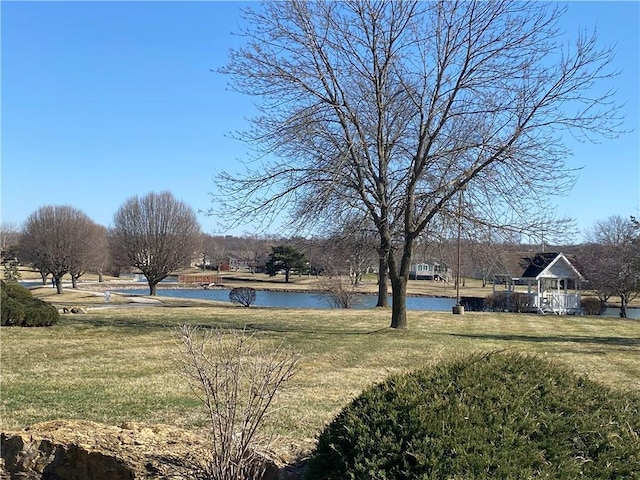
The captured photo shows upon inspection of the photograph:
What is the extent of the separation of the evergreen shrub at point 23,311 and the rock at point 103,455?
1085cm

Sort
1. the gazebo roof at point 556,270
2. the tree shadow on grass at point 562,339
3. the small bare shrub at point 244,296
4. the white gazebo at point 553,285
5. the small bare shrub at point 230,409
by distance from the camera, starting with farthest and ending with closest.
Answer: the gazebo roof at point 556,270, the white gazebo at point 553,285, the small bare shrub at point 244,296, the tree shadow on grass at point 562,339, the small bare shrub at point 230,409

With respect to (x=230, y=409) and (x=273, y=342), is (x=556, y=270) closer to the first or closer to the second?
(x=273, y=342)

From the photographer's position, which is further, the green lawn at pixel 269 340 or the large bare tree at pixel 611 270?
the large bare tree at pixel 611 270

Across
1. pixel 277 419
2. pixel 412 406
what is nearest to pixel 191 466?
pixel 412 406

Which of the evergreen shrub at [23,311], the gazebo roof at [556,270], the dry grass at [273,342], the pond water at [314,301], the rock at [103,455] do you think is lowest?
the pond water at [314,301]

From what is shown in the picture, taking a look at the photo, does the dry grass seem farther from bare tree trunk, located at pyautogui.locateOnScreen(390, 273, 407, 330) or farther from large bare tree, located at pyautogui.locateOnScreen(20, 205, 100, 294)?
large bare tree, located at pyautogui.locateOnScreen(20, 205, 100, 294)

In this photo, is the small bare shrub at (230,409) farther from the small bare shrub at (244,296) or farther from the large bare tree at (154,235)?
the large bare tree at (154,235)

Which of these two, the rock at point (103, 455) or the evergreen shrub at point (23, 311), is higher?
the evergreen shrub at point (23, 311)

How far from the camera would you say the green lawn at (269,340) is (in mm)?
6652

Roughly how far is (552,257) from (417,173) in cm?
2637

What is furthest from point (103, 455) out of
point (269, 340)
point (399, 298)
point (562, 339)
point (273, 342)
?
point (562, 339)

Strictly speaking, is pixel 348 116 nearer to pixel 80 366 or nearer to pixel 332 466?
pixel 80 366

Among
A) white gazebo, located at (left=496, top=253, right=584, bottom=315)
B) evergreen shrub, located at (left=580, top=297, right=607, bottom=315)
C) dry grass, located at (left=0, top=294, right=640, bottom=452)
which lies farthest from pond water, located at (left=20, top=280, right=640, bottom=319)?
dry grass, located at (left=0, top=294, right=640, bottom=452)

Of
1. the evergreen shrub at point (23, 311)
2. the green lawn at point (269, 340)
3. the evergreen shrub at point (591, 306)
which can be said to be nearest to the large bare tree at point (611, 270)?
the evergreen shrub at point (591, 306)
